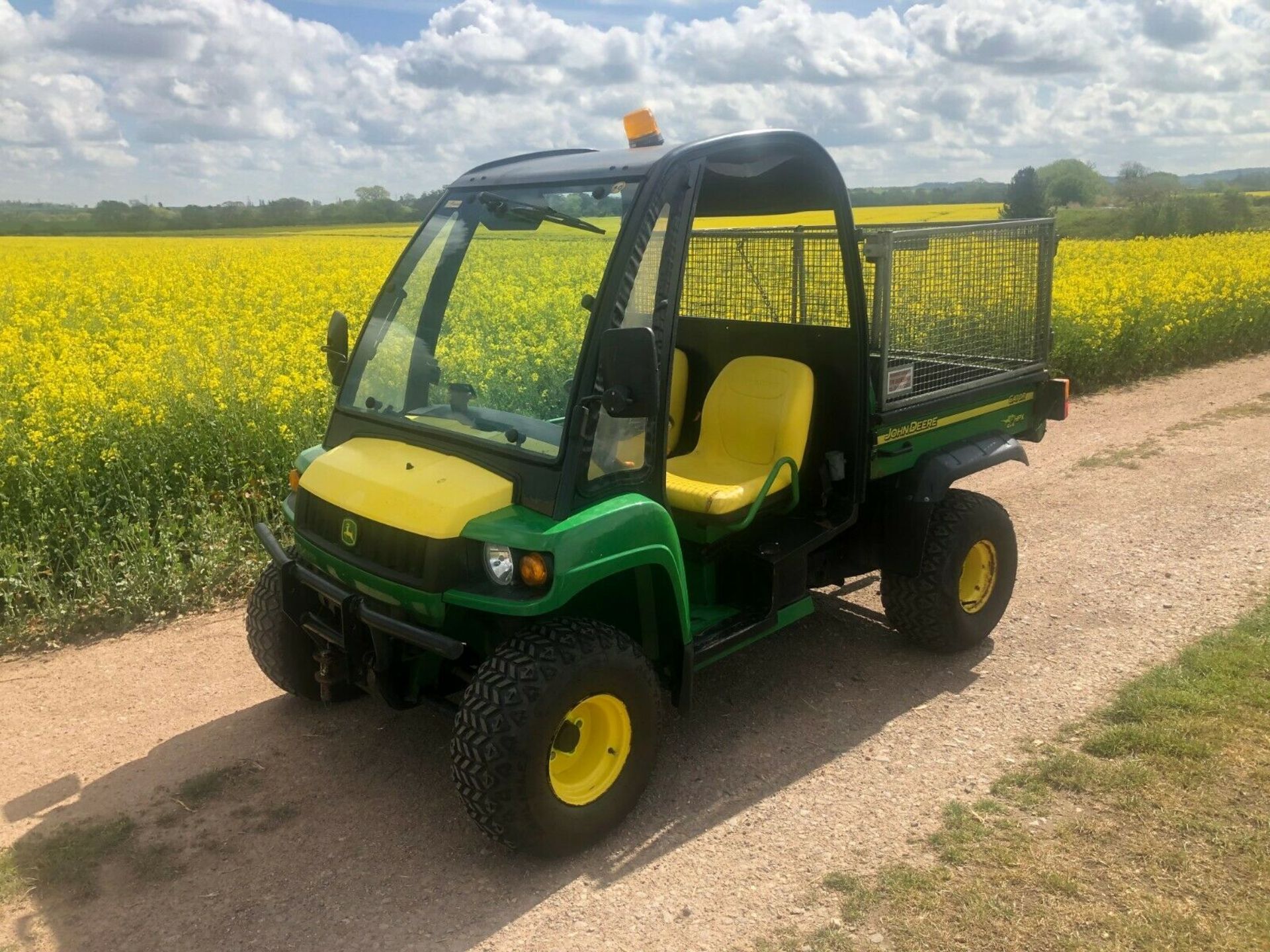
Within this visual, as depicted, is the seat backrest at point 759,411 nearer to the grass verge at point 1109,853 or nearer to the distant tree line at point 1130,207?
the grass verge at point 1109,853

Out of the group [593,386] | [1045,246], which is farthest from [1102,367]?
[593,386]

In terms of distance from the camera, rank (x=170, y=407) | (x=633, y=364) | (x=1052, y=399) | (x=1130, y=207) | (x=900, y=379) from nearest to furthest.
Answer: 1. (x=633, y=364)
2. (x=900, y=379)
3. (x=1052, y=399)
4. (x=170, y=407)
5. (x=1130, y=207)

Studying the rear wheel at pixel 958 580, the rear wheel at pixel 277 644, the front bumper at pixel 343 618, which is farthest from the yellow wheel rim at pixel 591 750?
the rear wheel at pixel 958 580

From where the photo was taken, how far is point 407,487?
10.5 feet

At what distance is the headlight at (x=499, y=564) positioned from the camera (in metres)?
3.02

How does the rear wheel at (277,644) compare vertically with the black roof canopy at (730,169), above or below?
below

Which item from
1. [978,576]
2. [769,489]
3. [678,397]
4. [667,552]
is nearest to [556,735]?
[667,552]

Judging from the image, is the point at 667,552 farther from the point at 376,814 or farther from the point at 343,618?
the point at 376,814

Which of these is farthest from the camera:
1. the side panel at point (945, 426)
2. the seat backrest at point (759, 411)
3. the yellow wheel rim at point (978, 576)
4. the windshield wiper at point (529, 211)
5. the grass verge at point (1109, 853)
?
the yellow wheel rim at point (978, 576)

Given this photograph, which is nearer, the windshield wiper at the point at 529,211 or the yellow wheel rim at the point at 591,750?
the yellow wheel rim at the point at 591,750

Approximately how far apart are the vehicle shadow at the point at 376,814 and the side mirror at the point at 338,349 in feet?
4.53

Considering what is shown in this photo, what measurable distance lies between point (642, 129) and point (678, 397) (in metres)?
1.33

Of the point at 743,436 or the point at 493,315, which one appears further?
the point at 743,436

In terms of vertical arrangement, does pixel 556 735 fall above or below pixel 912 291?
below
